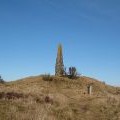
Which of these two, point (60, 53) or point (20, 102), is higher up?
point (60, 53)

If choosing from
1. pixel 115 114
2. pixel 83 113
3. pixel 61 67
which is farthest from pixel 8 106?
pixel 61 67

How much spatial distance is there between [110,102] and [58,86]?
746 inches

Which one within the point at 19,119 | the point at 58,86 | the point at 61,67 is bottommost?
the point at 19,119

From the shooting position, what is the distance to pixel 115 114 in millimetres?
20016

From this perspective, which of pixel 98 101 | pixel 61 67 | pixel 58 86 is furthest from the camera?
pixel 61 67

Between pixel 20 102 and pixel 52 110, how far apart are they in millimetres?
2467

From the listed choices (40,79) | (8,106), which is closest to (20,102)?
(8,106)

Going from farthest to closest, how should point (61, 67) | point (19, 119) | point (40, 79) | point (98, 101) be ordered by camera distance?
point (61, 67) < point (40, 79) < point (98, 101) < point (19, 119)

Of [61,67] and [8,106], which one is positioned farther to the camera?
→ [61,67]

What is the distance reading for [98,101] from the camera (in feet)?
82.2

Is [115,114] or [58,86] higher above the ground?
[58,86]

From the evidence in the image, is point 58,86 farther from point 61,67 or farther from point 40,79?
point 61,67

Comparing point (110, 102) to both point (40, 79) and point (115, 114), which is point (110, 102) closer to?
point (115, 114)

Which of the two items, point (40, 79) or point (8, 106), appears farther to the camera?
point (40, 79)
